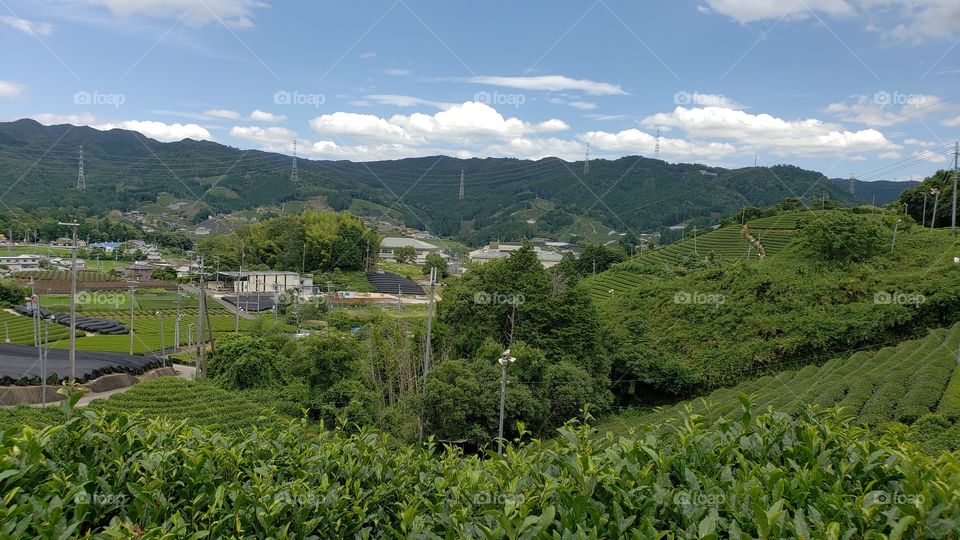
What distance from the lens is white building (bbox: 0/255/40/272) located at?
153ft

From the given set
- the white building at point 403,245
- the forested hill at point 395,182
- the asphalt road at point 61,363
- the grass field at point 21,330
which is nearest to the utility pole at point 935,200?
the asphalt road at point 61,363

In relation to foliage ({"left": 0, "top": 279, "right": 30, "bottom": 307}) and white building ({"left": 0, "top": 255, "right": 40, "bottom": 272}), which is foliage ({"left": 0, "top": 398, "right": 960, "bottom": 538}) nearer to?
foliage ({"left": 0, "top": 279, "right": 30, "bottom": 307})

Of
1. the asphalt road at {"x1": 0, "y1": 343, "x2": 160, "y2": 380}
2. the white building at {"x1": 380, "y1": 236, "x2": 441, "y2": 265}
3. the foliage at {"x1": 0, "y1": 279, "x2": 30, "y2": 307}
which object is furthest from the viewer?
the white building at {"x1": 380, "y1": 236, "x2": 441, "y2": 265}

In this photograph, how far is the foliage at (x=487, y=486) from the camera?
1.95 m

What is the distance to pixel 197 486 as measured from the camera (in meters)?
2.37

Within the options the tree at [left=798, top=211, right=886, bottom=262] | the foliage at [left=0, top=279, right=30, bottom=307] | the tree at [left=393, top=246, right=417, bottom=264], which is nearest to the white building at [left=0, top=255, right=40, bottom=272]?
the foliage at [left=0, top=279, right=30, bottom=307]

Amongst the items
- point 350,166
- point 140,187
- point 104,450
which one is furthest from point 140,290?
point 350,166

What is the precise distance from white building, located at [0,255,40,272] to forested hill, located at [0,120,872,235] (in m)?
40.9

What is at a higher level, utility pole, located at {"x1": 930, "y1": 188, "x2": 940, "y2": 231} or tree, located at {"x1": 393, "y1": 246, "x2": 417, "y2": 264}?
Result: utility pole, located at {"x1": 930, "y1": 188, "x2": 940, "y2": 231}

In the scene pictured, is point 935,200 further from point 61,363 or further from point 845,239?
point 61,363

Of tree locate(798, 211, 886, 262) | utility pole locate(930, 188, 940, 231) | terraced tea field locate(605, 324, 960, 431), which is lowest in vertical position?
terraced tea field locate(605, 324, 960, 431)

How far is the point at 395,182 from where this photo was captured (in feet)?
437

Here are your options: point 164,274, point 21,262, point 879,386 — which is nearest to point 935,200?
point 879,386

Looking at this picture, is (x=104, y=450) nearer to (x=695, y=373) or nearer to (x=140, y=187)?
(x=695, y=373)
